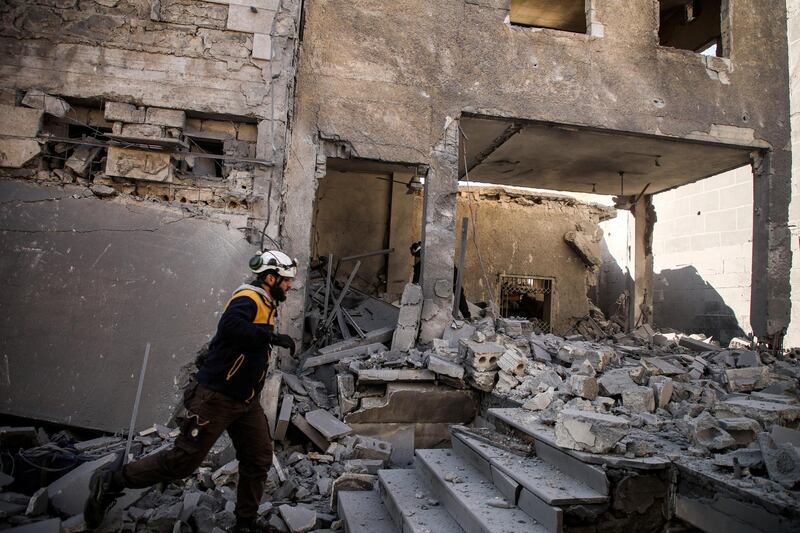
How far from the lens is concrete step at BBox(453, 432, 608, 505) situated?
277 cm

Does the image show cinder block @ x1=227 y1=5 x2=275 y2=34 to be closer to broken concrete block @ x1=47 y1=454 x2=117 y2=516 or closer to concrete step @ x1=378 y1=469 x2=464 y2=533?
broken concrete block @ x1=47 y1=454 x2=117 y2=516

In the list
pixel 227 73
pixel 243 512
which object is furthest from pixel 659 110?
pixel 243 512

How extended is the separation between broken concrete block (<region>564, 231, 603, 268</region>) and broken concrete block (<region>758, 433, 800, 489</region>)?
36.0ft

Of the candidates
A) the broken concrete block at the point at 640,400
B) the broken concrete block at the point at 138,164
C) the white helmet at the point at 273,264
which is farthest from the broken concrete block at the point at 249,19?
the broken concrete block at the point at 640,400

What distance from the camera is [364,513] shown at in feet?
12.2

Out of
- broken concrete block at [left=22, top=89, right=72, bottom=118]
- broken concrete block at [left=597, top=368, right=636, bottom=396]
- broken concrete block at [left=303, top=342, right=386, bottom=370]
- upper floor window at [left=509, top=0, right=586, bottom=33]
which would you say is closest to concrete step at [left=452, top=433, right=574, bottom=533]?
broken concrete block at [left=597, top=368, right=636, bottom=396]

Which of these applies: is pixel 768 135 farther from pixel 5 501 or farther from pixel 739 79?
pixel 5 501

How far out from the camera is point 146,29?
5902mm

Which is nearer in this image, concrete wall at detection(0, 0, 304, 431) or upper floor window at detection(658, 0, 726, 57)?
concrete wall at detection(0, 0, 304, 431)

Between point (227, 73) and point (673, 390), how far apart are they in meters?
6.15

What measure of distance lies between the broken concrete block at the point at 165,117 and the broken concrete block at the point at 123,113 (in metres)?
0.08

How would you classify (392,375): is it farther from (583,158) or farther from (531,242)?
(531,242)

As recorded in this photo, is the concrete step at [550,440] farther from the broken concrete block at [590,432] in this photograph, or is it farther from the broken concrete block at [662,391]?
the broken concrete block at [662,391]

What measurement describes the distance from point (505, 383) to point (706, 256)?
8.89 m
